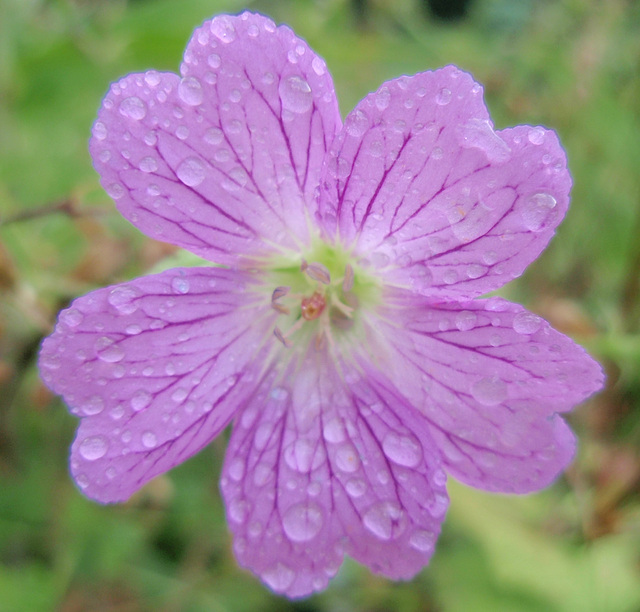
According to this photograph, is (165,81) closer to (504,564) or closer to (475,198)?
(475,198)

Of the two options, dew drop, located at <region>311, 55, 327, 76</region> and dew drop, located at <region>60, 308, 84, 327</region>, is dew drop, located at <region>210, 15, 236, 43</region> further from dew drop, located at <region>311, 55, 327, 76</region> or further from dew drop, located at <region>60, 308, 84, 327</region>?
dew drop, located at <region>60, 308, 84, 327</region>

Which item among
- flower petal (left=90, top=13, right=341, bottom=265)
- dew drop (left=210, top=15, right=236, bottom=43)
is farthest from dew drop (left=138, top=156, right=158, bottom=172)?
dew drop (left=210, top=15, right=236, bottom=43)

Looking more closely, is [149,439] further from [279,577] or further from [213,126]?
[213,126]

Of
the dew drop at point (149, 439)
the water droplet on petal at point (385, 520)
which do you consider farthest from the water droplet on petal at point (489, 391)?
the dew drop at point (149, 439)

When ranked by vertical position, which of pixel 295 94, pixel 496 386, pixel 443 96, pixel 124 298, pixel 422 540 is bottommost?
pixel 422 540

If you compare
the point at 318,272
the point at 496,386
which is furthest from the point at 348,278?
the point at 496,386

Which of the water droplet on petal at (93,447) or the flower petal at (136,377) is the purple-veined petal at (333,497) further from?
the water droplet on petal at (93,447)

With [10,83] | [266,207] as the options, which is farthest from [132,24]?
[266,207]
